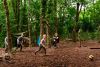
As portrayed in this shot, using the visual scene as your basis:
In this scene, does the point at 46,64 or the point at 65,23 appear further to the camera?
the point at 65,23

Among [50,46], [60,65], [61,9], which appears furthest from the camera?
[61,9]

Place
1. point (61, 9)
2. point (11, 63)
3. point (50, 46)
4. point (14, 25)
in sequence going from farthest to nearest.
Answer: point (61, 9)
point (14, 25)
point (50, 46)
point (11, 63)

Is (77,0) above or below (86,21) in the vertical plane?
above

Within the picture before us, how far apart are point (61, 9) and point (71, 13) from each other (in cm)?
975

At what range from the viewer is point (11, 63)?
61.6ft

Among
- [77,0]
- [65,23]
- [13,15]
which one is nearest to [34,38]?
[13,15]

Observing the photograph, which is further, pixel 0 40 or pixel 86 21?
pixel 86 21

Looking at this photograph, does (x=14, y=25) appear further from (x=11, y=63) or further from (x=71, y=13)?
(x=11, y=63)

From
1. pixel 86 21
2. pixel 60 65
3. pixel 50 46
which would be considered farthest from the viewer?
pixel 86 21

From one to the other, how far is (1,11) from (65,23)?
659 inches

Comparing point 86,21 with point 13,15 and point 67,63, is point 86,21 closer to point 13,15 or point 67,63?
point 13,15

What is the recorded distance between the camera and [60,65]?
17562mm

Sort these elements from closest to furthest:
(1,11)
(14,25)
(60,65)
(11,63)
→ (60,65) < (11,63) < (14,25) < (1,11)

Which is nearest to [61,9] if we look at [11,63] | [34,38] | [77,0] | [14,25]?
[77,0]
